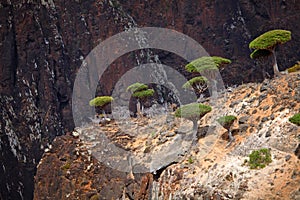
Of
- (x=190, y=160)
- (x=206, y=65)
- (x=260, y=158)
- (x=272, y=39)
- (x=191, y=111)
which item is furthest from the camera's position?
(x=206, y=65)

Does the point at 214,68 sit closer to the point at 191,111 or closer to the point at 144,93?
the point at 191,111

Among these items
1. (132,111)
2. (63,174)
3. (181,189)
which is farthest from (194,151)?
(132,111)

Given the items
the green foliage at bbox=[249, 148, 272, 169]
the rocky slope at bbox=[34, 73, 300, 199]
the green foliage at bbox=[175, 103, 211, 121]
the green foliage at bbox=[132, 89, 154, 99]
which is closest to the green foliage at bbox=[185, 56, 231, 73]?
the rocky slope at bbox=[34, 73, 300, 199]

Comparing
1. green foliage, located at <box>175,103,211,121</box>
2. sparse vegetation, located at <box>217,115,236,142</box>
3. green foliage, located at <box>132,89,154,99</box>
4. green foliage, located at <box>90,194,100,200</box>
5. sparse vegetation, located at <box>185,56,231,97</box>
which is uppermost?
sparse vegetation, located at <box>185,56,231,97</box>

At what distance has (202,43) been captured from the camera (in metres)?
51.3

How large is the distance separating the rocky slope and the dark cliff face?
18118 mm

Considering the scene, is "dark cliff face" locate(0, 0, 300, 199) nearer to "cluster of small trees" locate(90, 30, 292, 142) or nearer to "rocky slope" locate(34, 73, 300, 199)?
"cluster of small trees" locate(90, 30, 292, 142)

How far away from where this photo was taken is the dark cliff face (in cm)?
4644

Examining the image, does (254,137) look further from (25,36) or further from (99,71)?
(25,36)

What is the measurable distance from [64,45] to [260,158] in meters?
38.1

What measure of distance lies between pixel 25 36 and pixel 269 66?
121ft

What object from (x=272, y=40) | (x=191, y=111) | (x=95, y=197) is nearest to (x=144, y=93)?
(x=191, y=111)

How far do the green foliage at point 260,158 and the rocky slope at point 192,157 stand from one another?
0.23 metres

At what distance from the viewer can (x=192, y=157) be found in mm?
22156
